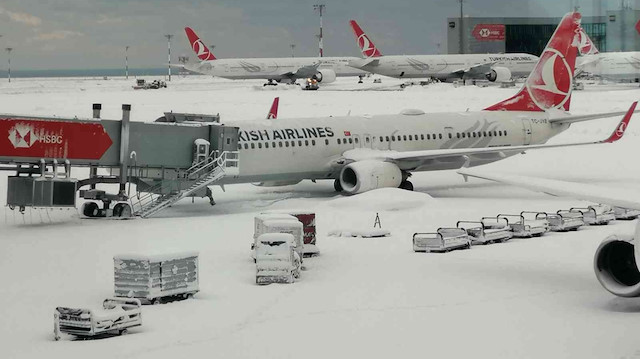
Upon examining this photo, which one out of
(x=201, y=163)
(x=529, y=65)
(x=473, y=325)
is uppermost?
(x=529, y=65)

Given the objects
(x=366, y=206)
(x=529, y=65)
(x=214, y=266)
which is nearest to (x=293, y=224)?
(x=214, y=266)

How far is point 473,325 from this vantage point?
60.1 ft

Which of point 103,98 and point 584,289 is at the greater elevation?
Answer: point 103,98

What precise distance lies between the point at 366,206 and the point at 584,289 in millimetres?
13959

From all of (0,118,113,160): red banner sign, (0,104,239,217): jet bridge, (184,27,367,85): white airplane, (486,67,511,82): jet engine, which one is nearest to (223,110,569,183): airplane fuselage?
(0,104,239,217): jet bridge

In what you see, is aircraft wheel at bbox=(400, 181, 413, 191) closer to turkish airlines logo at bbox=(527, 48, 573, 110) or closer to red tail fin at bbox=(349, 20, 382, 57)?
turkish airlines logo at bbox=(527, 48, 573, 110)

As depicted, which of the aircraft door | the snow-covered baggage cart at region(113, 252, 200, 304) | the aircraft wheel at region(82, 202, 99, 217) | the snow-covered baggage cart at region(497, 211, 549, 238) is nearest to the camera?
the snow-covered baggage cart at region(113, 252, 200, 304)

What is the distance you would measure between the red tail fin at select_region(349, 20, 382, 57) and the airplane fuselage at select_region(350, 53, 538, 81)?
3.26 m

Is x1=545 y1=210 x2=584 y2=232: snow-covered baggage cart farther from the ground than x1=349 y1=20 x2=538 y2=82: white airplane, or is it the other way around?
x1=349 y1=20 x2=538 y2=82: white airplane

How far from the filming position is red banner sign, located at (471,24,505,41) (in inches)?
6604

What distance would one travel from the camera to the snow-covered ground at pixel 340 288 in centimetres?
1702

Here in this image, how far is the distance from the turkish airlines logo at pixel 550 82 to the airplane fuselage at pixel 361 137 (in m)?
0.75

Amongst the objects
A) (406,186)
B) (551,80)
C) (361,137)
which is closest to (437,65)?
(551,80)

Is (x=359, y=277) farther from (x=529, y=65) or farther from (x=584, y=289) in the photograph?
(x=529, y=65)
